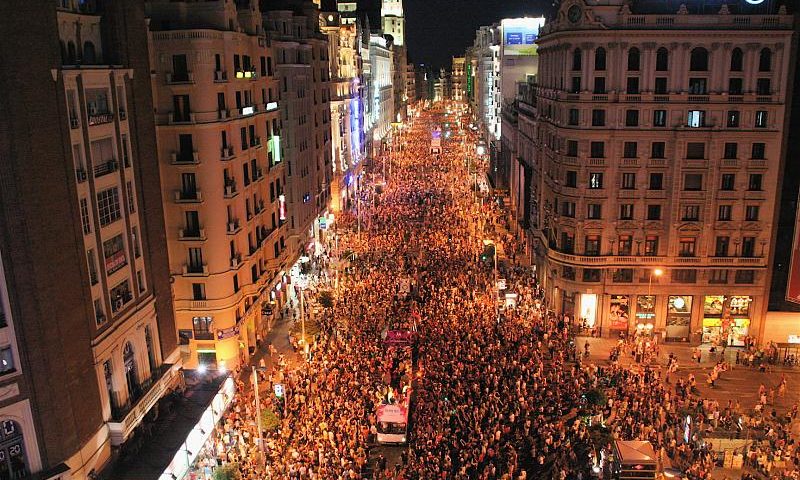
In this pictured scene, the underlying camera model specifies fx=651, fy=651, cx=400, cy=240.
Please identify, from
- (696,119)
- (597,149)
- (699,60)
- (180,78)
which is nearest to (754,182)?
(696,119)

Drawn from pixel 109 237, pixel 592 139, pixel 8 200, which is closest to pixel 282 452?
pixel 109 237

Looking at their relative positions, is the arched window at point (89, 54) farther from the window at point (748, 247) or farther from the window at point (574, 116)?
the window at point (748, 247)

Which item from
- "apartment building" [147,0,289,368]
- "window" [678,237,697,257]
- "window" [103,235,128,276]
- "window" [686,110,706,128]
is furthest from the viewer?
"window" [678,237,697,257]

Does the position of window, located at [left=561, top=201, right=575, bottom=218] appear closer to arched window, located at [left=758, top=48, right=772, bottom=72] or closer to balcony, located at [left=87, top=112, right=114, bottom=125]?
arched window, located at [left=758, top=48, right=772, bottom=72]

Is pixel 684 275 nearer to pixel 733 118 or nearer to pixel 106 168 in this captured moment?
pixel 733 118

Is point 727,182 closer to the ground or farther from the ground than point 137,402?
farther from the ground

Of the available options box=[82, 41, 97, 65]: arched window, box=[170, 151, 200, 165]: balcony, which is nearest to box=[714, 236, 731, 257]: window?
box=[170, 151, 200, 165]: balcony
